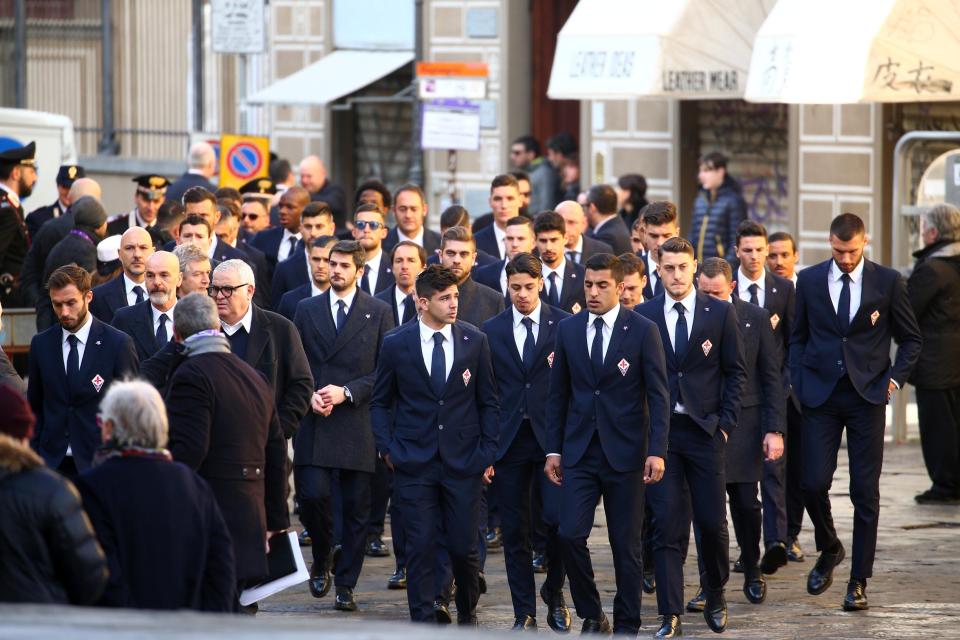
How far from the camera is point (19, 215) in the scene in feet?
52.5

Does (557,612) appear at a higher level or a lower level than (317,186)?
lower

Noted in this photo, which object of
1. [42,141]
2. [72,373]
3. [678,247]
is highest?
[42,141]

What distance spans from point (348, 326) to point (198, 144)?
22.7ft

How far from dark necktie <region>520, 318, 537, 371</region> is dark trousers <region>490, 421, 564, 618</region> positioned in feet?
1.17

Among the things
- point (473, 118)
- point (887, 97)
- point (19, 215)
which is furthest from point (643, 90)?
point (19, 215)

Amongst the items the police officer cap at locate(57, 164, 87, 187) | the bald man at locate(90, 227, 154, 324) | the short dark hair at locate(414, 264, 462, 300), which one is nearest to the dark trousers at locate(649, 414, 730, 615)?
the short dark hair at locate(414, 264, 462, 300)

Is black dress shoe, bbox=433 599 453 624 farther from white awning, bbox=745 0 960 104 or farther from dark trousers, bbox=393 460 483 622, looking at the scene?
white awning, bbox=745 0 960 104

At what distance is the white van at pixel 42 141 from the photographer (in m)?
21.8

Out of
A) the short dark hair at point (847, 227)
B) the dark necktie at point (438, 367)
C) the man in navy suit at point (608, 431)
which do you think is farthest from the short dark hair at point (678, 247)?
the dark necktie at point (438, 367)

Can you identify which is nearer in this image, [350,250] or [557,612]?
[557,612]

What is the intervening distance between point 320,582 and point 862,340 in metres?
3.33

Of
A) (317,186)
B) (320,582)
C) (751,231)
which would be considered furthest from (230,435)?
(317,186)

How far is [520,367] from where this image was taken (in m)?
11.4

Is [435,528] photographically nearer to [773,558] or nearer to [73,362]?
[73,362]
